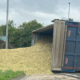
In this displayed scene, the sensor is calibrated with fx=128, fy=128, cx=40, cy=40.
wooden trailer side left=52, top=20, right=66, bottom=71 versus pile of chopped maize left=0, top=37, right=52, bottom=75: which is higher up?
wooden trailer side left=52, top=20, right=66, bottom=71

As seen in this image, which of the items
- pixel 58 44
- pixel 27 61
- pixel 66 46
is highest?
pixel 58 44

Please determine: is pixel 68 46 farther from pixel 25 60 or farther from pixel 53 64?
pixel 25 60

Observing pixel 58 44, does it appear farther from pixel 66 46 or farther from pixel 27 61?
pixel 27 61

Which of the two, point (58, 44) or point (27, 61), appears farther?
point (27, 61)

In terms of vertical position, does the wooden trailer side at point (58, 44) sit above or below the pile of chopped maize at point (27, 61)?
above

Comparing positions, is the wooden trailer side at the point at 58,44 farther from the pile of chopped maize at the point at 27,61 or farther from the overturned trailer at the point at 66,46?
the pile of chopped maize at the point at 27,61

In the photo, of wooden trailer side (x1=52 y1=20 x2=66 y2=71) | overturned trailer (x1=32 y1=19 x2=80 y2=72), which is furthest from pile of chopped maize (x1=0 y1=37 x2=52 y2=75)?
overturned trailer (x1=32 y1=19 x2=80 y2=72)

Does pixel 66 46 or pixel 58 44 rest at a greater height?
pixel 58 44

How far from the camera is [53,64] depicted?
7.40 meters

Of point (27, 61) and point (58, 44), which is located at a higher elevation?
point (58, 44)

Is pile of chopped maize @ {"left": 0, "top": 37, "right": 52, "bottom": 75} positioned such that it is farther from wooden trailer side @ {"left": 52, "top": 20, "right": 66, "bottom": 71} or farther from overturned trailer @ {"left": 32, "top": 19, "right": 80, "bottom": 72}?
overturned trailer @ {"left": 32, "top": 19, "right": 80, "bottom": 72}

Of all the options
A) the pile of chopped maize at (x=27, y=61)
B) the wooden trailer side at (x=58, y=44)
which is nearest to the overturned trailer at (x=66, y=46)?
the wooden trailer side at (x=58, y=44)

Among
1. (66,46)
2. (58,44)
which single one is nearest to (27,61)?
(58,44)

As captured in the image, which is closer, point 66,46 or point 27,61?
point 66,46
